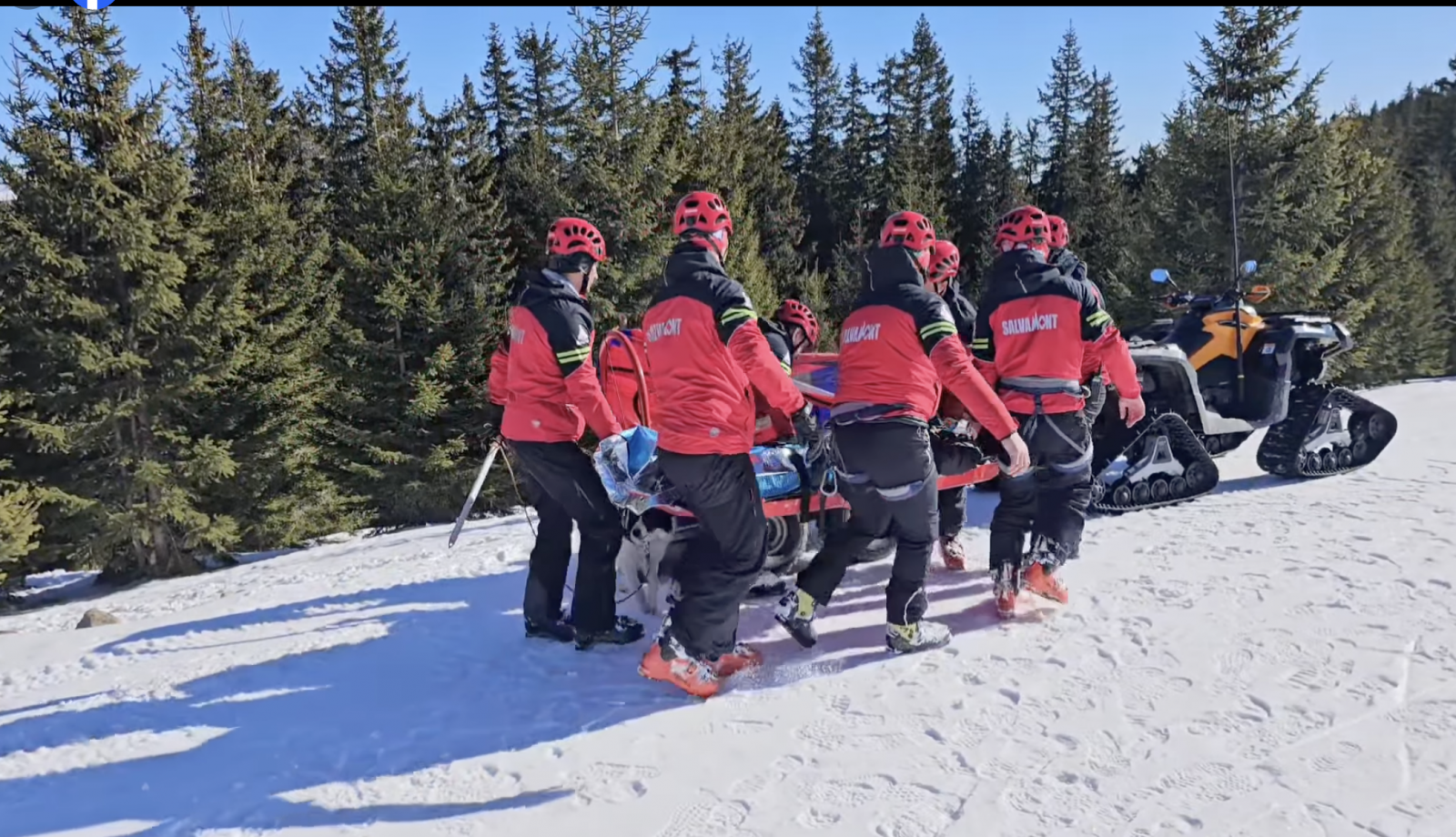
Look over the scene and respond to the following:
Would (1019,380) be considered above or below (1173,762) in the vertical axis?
above

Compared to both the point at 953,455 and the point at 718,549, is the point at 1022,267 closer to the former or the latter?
the point at 953,455

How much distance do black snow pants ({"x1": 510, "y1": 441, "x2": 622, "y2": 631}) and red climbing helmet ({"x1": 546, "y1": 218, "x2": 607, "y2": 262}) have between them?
40.5 inches

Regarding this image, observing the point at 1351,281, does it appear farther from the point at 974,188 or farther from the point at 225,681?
the point at 225,681

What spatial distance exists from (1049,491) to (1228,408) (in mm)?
4432

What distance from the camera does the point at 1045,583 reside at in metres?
5.05

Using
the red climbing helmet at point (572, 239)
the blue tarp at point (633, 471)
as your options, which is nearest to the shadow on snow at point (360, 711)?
the blue tarp at point (633, 471)

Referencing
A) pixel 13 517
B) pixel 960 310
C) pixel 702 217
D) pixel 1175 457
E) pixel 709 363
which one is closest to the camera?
pixel 709 363

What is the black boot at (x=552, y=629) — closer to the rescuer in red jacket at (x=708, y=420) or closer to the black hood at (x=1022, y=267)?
the rescuer in red jacket at (x=708, y=420)

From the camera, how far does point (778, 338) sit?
574 centimetres

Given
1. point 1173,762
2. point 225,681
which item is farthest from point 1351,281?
point 225,681

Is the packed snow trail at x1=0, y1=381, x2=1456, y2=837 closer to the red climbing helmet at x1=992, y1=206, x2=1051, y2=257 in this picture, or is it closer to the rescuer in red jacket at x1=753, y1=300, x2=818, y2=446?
the rescuer in red jacket at x1=753, y1=300, x2=818, y2=446

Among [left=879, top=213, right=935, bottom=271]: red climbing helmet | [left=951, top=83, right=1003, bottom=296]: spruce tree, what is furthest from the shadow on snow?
[left=951, top=83, right=1003, bottom=296]: spruce tree

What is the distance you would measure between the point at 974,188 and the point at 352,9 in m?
25.1

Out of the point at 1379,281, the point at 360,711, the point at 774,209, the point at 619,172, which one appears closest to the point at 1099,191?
the point at 1379,281
